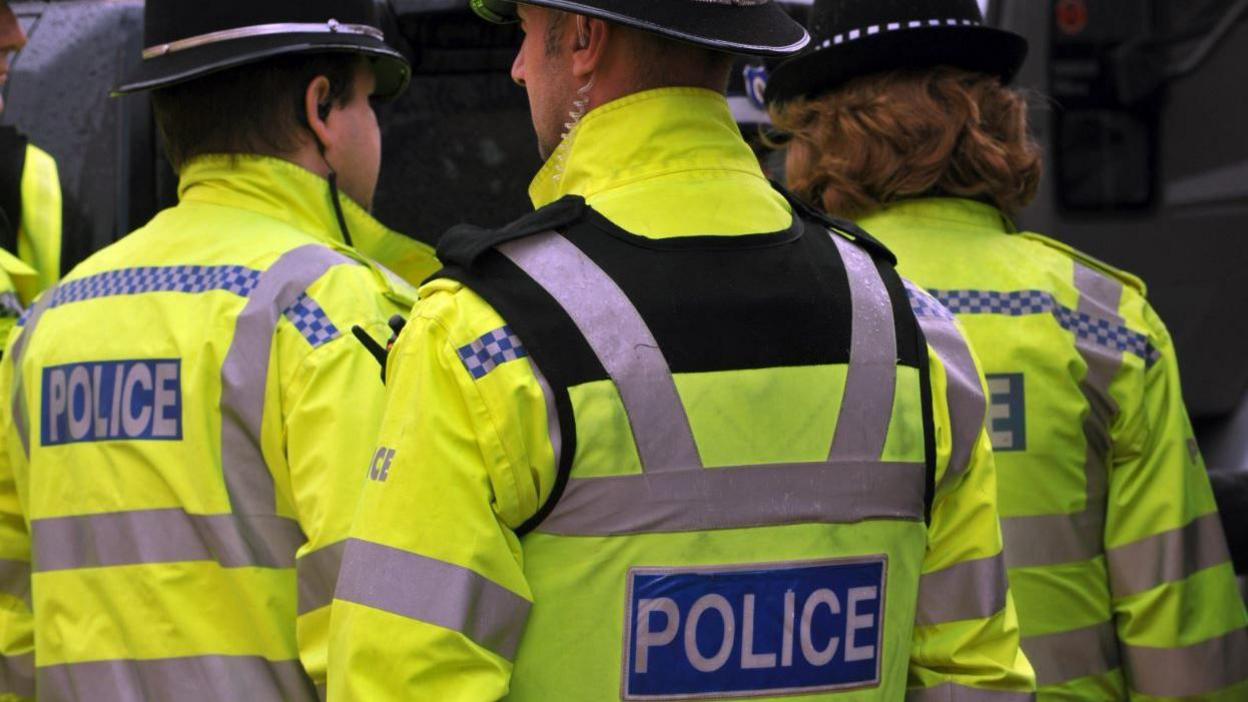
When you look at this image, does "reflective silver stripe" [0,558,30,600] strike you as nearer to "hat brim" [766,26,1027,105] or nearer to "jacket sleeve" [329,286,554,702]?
"jacket sleeve" [329,286,554,702]

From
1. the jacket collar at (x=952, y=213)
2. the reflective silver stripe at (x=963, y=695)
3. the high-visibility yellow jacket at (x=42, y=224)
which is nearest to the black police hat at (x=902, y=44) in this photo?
the jacket collar at (x=952, y=213)

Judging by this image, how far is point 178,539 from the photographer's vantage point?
8.75ft

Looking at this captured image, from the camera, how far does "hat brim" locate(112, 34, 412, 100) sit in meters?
2.86

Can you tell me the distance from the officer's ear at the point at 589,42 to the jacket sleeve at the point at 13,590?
54.3 inches

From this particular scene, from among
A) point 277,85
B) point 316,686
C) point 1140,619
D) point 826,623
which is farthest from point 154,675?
point 1140,619

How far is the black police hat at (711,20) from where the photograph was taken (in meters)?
1.92

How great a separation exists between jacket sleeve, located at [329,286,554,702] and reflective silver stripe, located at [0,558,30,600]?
4.44ft

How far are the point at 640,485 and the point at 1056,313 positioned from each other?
4.42 ft

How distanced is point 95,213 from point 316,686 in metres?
1.88

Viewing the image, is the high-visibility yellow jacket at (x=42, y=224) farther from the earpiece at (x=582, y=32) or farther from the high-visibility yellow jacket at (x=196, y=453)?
the earpiece at (x=582, y=32)

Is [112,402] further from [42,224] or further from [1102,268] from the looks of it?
[1102,268]

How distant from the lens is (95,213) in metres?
4.15

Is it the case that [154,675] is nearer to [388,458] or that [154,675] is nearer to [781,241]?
[388,458]

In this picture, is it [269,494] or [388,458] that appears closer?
[388,458]
